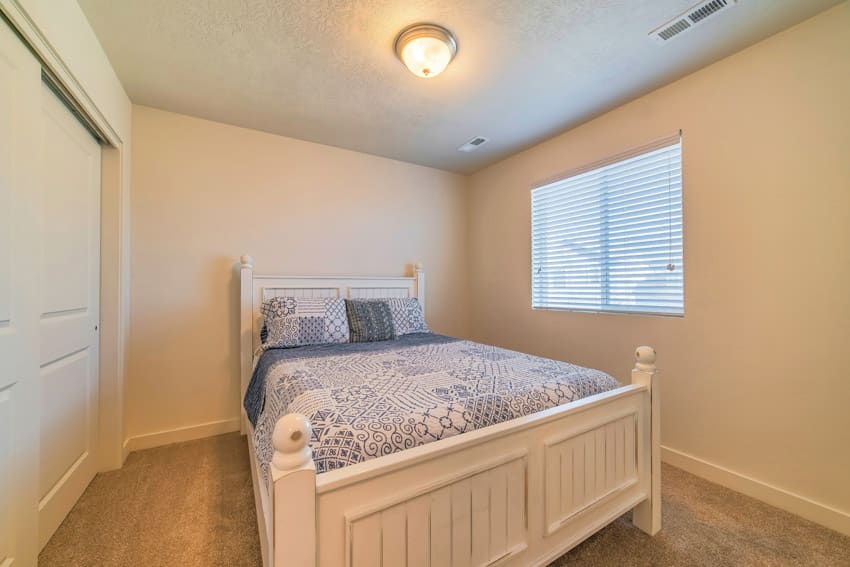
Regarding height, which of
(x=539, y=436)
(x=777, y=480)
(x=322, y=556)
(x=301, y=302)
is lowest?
(x=777, y=480)

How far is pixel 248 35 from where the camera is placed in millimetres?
1707

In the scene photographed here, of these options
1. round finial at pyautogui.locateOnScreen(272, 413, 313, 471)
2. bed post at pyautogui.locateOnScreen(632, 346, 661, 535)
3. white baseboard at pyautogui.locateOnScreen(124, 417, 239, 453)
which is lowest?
white baseboard at pyautogui.locateOnScreen(124, 417, 239, 453)

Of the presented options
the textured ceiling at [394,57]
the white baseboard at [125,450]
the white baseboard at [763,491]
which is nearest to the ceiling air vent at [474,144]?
the textured ceiling at [394,57]

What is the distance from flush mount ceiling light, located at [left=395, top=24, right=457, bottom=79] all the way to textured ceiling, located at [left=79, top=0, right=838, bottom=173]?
5 cm

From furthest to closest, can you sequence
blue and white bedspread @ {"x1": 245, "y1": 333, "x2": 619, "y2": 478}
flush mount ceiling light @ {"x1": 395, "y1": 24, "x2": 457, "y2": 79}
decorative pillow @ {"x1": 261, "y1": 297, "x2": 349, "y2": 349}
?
decorative pillow @ {"x1": 261, "y1": 297, "x2": 349, "y2": 349}, flush mount ceiling light @ {"x1": 395, "y1": 24, "x2": 457, "y2": 79}, blue and white bedspread @ {"x1": 245, "y1": 333, "x2": 619, "y2": 478}

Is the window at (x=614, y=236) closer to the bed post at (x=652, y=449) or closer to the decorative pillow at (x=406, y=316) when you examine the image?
the bed post at (x=652, y=449)

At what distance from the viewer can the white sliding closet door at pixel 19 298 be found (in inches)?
45.1

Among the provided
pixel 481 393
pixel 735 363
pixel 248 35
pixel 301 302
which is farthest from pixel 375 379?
pixel 735 363

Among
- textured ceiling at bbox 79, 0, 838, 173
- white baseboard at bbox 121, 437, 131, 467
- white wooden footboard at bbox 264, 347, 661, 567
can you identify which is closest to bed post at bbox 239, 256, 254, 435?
white baseboard at bbox 121, 437, 131, 467

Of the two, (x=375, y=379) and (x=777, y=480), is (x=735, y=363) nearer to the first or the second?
(x=777, y=480)

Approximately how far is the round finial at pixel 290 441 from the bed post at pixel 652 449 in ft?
4.83

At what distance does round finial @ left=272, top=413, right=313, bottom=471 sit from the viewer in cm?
73

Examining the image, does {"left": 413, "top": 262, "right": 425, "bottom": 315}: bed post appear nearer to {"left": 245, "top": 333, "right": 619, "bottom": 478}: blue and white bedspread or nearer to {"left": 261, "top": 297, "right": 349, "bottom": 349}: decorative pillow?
{"left": 261, "top": 297, "right": 349, "bottom": 349}: decorative pillow

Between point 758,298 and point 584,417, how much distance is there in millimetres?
1322
